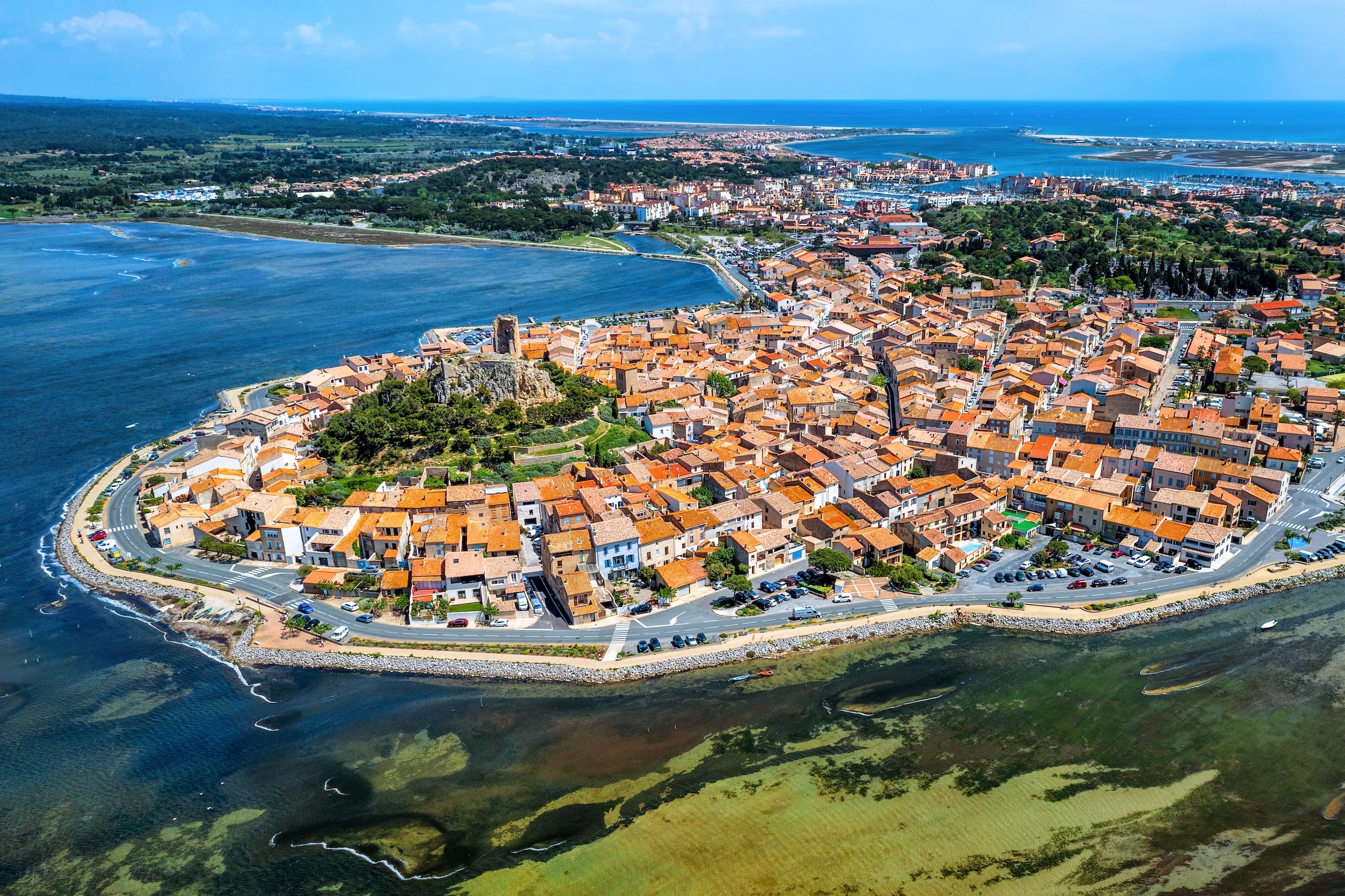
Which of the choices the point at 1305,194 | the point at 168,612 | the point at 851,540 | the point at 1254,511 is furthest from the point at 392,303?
the point at 1305,194

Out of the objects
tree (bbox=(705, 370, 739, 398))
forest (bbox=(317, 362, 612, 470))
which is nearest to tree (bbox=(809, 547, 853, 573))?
forest (bbox=(317, 362, 612, 470))

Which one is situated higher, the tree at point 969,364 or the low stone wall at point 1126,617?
the tree at point 969,364

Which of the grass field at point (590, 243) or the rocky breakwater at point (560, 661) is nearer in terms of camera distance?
the rocky breakwater at point (560, 661)

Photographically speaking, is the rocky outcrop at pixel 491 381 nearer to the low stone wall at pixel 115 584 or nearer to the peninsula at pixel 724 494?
the peninsula at pixel 724 494

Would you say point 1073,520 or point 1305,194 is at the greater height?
point 1305,194

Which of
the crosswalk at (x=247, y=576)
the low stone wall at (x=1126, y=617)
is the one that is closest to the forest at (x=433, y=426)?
the crosswalk at (x=247, y=576)

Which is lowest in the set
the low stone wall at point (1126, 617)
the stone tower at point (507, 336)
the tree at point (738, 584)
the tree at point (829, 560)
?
the low stone wall at point (1126, 617)

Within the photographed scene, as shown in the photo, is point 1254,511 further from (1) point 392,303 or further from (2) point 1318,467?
(1) point 392,303
